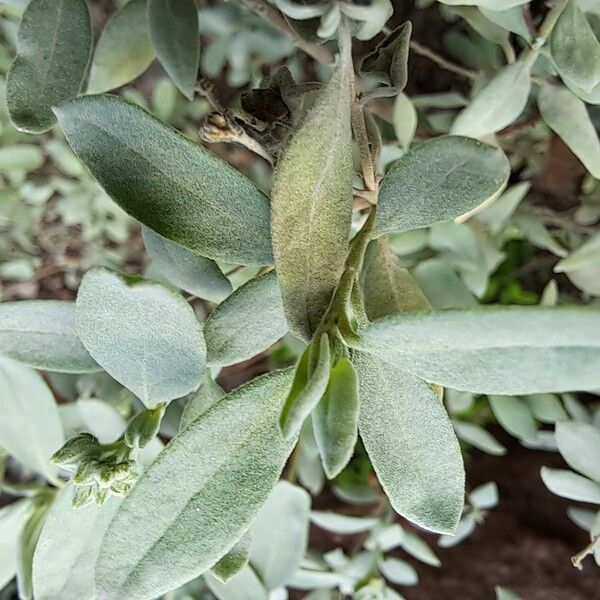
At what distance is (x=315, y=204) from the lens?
1.71 ft

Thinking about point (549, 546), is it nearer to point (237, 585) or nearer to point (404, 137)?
point (237, 585)

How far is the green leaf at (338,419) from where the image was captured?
492mm

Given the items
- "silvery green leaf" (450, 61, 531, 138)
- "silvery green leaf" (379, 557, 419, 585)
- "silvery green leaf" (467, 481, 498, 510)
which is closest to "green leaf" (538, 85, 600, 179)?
"silvery green leaf" (450, 61, 531, 138)

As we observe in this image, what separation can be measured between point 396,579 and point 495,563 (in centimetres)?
18

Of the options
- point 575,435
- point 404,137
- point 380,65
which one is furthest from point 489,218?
point 380,65

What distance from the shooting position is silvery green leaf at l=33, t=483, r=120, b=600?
0.68m

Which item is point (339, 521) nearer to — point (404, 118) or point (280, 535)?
point (280, 535)

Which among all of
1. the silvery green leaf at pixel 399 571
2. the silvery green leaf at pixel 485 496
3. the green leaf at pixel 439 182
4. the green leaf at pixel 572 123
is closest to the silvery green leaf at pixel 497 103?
the green leaf at pixel 572 123

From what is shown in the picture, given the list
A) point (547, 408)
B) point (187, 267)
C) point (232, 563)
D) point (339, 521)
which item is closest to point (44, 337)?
point (187, 267)

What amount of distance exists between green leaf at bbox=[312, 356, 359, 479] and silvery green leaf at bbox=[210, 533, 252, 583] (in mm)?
186

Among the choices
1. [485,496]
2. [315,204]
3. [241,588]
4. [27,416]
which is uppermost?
[315,204]

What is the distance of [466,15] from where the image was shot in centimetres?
84

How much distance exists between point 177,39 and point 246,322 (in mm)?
310

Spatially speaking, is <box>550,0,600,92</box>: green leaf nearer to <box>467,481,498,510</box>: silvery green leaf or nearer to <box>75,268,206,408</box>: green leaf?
<box>75,268,206,408</box>: green leaf
